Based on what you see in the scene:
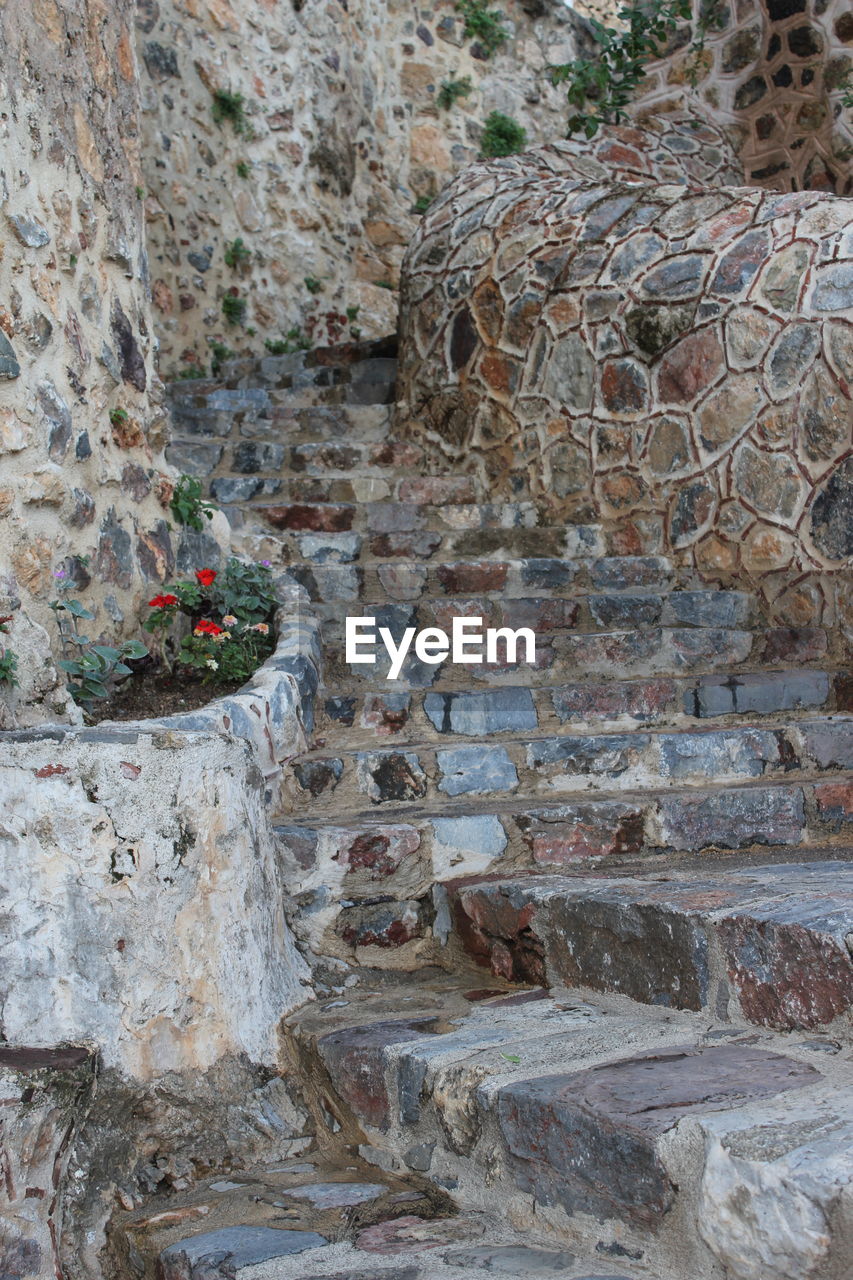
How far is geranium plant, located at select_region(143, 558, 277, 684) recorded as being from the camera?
3.01 m

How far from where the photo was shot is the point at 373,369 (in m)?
5.73

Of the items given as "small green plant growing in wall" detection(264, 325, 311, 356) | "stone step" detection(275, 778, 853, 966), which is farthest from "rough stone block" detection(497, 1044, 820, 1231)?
"small green plant growing in wall" detection(264, 325, 311, 356)

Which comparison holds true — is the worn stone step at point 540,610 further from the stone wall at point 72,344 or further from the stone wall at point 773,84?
the stone wall at point 773,84

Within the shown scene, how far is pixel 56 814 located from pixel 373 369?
421 centimetres

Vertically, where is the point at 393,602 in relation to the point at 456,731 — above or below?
Result: above

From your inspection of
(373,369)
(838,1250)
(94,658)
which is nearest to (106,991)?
(94,658)

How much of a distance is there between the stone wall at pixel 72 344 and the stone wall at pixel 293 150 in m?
3.70

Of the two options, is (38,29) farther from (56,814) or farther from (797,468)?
(797,468)

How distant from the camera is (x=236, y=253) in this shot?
718 cm

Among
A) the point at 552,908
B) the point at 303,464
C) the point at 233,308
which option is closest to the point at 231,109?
the point at 233,308

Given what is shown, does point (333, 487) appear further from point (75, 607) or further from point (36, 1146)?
point (36, 1146)

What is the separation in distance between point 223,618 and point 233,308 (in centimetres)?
448


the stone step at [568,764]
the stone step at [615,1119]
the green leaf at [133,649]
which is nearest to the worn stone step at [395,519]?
the stone step at [568,764]

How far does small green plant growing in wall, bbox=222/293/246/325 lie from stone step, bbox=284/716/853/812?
15.5 feet
